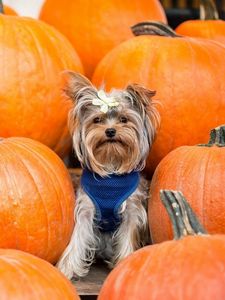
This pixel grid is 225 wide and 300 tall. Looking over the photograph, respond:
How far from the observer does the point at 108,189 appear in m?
3.89

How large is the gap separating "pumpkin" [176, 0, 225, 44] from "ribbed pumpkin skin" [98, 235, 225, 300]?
2481 millimetres

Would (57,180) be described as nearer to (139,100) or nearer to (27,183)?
(27,183)

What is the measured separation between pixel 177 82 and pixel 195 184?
715 millimetres

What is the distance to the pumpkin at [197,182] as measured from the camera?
3633 mm

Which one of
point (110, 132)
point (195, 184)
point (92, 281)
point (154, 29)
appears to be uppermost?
point (154, 29)

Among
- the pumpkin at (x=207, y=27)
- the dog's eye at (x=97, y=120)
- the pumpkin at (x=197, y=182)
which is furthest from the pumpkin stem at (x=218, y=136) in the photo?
the pumpkin at (x=207, y=27)

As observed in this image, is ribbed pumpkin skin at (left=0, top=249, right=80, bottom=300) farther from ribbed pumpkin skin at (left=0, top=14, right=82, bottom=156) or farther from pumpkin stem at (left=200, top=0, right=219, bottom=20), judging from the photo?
pumpkin stem at (left=200, top=0, right=219, bottom=20)

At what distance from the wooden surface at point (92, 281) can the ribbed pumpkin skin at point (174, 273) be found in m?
0.94

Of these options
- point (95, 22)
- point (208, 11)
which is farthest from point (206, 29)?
point (95, 22)

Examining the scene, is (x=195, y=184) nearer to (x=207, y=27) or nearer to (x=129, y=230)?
(x=129, y=230)

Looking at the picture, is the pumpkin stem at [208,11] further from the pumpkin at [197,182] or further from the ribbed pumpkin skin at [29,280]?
the ribbed pumpkin skin at [29,280]

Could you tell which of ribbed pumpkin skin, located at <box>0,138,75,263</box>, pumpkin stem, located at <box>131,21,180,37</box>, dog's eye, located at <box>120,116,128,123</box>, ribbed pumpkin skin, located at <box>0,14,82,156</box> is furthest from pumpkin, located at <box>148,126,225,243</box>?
pumpkin stem, located at <box>131,21,180,37</box>

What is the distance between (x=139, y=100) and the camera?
3922mm

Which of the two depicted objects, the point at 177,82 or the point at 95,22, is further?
the point at 95,22
